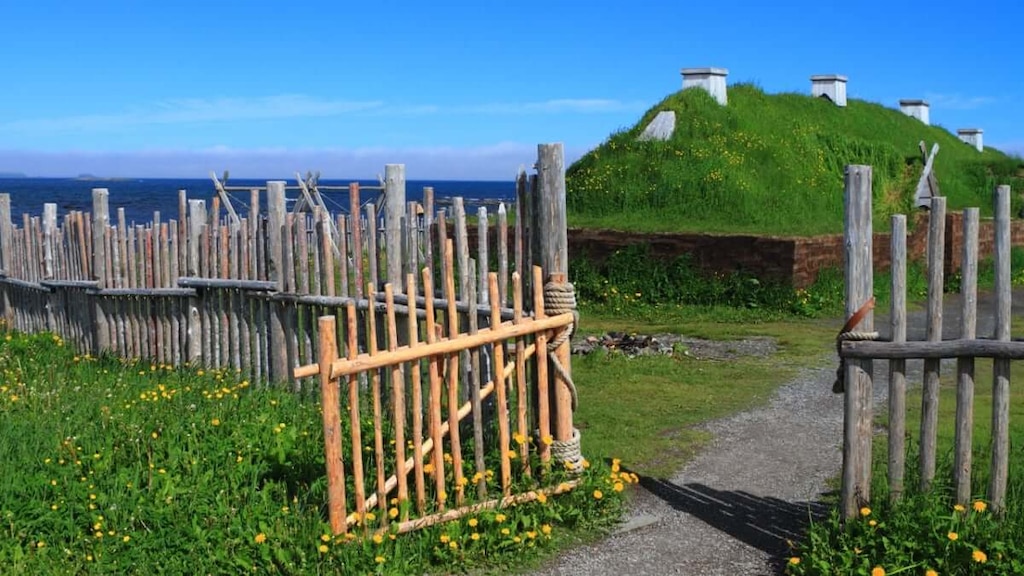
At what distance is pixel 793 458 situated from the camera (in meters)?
7.25

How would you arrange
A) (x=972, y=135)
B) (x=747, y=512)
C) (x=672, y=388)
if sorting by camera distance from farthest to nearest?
(x=972, y=135) → (x=672, y=388) → (x=747, y=512)

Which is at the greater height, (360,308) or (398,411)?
(360,308)

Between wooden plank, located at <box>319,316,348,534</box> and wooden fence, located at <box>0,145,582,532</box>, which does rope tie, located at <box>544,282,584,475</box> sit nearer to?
wooden fence, located at <box>0,145,582,532</box>

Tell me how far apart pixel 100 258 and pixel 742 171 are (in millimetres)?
11673

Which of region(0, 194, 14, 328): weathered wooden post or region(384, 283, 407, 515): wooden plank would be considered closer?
region(384, 283, 407, 515): wooden plank

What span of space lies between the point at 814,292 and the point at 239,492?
1102 centimetres

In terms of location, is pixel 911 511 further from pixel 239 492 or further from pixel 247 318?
pixel 247 318

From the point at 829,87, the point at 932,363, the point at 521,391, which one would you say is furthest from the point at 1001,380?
the point at 829,87

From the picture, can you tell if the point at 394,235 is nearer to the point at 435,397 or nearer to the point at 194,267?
the point at 435,397

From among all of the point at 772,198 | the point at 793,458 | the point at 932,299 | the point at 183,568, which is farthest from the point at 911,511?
the point at 772,198

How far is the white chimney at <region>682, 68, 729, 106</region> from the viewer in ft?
71.3

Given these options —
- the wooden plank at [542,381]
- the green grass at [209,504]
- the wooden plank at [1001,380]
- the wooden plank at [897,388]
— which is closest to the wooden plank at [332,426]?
the green grass at [209,504]

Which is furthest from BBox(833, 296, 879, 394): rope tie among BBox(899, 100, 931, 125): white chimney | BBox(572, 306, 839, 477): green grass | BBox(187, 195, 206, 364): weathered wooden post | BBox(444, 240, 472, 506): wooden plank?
BBox(899, 100, 931, 125): white chimney

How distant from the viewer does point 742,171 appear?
18.7 metres
